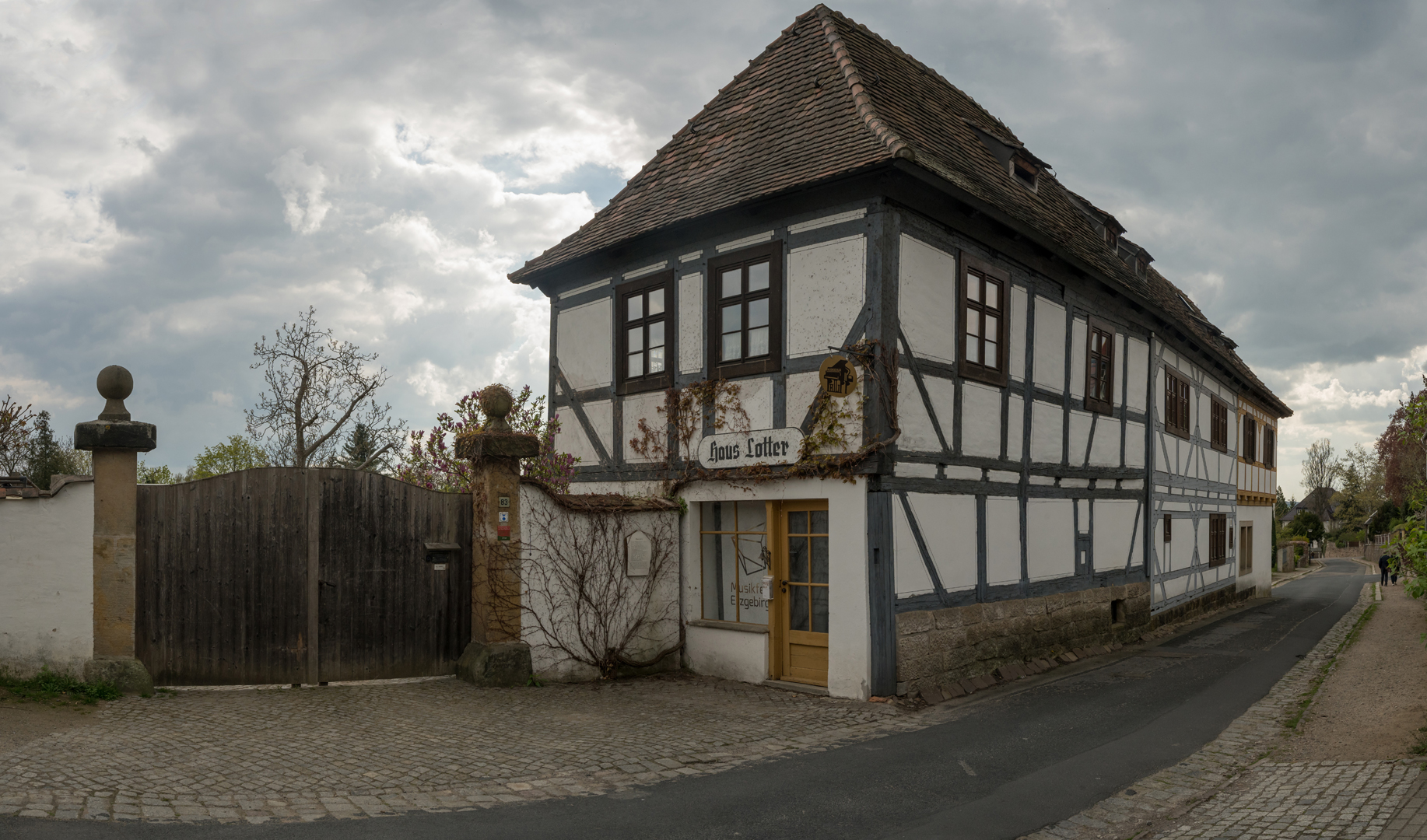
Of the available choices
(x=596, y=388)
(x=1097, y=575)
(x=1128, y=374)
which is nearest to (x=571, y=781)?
(x=596, y=388)

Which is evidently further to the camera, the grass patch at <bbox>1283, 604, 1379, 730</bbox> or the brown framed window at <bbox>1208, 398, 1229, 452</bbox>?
the brown framed window at <bbox>1208, 398, 1229, 452</bbox>

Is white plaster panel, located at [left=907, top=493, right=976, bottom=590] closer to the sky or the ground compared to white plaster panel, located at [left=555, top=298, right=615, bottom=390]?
closer to the ground

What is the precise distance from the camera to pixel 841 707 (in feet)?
31.7

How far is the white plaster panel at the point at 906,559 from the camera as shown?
1020 cm

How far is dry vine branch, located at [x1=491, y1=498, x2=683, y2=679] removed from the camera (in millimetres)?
10352

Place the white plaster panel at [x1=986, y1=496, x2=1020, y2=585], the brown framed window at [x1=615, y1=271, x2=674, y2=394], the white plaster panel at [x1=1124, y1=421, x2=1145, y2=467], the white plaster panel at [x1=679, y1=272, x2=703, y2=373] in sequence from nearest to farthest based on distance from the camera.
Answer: the white plaster panel at [x1=679, y1=272, x2=703, y2=373] → the white plaster panel at [x1=986, y1=496, x2=1020, y2=585] → the brown framed window at [x1=615, y1=271, x2=674, y2=394] → the white plaster panel at [x1=1124, y1=421, x2=1145, y2=467]

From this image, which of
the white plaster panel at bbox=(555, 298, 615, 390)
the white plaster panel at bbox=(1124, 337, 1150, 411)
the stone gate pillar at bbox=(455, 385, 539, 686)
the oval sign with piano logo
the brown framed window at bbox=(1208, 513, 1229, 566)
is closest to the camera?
the stone gate pillar at bbox=(455, 385, 539, 686)

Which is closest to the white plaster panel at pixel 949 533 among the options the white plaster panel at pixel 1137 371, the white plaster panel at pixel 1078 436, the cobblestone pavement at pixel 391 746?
the cobblestone pavement at pixel 391 746


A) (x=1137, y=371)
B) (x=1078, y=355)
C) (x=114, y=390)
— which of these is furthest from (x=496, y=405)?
(x=1137, y=371)

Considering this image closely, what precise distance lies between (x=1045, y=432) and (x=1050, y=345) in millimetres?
1219

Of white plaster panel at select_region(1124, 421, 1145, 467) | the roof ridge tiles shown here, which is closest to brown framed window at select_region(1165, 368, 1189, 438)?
white plaster panel at select_region(1124, 421, 1145, 467)

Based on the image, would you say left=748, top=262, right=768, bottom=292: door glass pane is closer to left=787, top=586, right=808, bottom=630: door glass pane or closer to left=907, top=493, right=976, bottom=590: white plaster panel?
left=907, top=493, right=976, bottom=590: white plaster panel

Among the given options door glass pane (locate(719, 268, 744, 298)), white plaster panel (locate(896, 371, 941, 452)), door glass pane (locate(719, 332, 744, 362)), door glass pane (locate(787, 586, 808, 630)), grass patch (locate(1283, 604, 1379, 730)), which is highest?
door glass pane (locate(719, 268, 744, 298))

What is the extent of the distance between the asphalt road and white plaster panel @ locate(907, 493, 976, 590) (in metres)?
1.38
